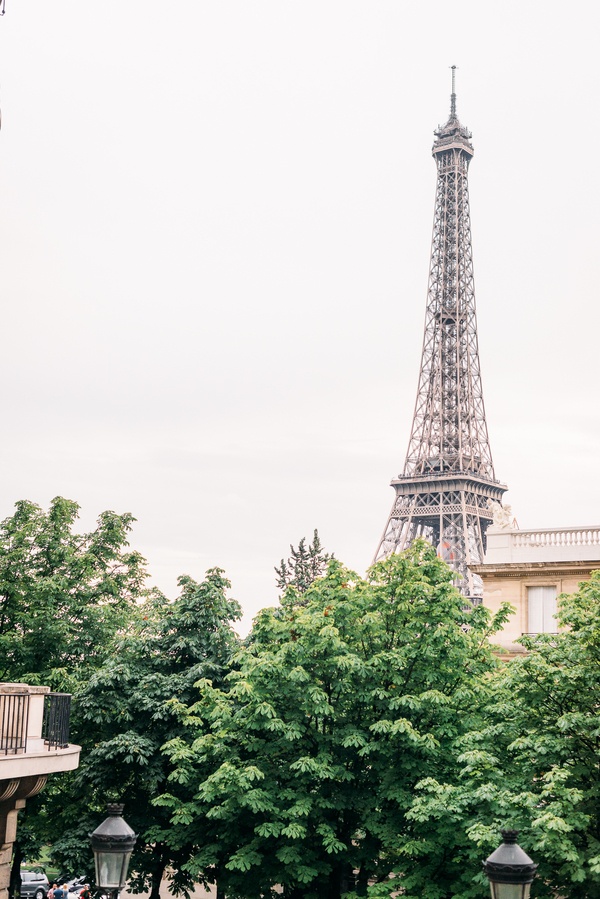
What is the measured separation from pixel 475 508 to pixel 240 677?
7951 cm

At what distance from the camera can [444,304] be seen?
127000 millimetres

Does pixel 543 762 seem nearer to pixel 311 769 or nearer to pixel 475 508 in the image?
pixel 311 769

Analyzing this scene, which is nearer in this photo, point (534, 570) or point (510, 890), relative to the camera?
point (510, 890)

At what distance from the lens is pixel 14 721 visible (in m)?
19.5

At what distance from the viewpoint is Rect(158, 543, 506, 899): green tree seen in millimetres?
27453

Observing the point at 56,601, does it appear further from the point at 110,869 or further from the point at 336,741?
the point at 110,869

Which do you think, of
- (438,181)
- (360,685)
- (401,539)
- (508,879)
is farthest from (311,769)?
(438,181)

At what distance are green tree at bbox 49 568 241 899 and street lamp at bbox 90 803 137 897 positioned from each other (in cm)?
1757

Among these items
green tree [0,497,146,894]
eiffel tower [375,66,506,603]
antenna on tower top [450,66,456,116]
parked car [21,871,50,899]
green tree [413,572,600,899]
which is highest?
antenna on tower top [450,66,456,116]

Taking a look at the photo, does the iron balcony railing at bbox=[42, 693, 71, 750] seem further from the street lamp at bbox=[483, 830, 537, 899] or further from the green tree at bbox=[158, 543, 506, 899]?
the street lamp at bbox=[483, 830, 537, 899]

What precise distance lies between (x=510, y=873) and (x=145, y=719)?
22.7m

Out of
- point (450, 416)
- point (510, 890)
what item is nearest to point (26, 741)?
point (510, 890)

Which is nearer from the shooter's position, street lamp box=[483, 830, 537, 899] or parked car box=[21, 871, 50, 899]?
street lamp box=[483, 830, 537, 899]

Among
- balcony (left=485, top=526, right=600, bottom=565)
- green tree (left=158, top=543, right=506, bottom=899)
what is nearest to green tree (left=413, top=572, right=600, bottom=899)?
green tree (left=158, top=543, right=506, bottom=899)
